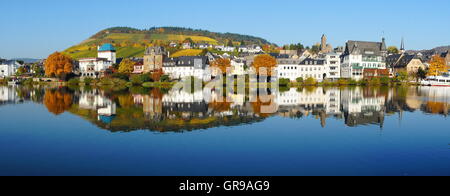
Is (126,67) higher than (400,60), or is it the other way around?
(400,60)

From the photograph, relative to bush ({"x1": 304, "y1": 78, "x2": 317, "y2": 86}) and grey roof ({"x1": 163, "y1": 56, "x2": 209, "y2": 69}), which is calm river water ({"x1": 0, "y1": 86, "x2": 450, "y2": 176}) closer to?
bush ({"x1": 304, "y1": 78, "x2": 317, "y2": 86})

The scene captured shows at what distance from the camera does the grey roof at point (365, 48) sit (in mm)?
78188

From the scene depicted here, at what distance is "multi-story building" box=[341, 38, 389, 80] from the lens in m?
75.6

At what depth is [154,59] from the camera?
84625 millimetres

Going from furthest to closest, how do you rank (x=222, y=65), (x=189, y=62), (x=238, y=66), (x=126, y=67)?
(x=126, y=67) < (x=238, y=66) < (x=189, y=62) < (x=222, y=65)

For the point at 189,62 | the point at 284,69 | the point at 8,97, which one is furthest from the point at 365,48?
the point at 8,97

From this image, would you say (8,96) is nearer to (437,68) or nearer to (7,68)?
(437,68)

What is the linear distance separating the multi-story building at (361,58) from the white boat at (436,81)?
8.53 m

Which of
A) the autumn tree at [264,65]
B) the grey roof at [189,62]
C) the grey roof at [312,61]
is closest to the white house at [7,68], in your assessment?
the grey roof at [189,62]

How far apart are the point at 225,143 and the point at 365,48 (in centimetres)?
7101

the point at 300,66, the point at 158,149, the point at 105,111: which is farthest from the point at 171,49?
the point at 158,149

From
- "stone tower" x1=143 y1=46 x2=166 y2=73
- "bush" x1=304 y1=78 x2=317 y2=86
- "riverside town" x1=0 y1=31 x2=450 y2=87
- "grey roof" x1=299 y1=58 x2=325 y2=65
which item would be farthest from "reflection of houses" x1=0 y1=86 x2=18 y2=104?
"grey roof" x1=299 y1=58 x2=325 y2=65
